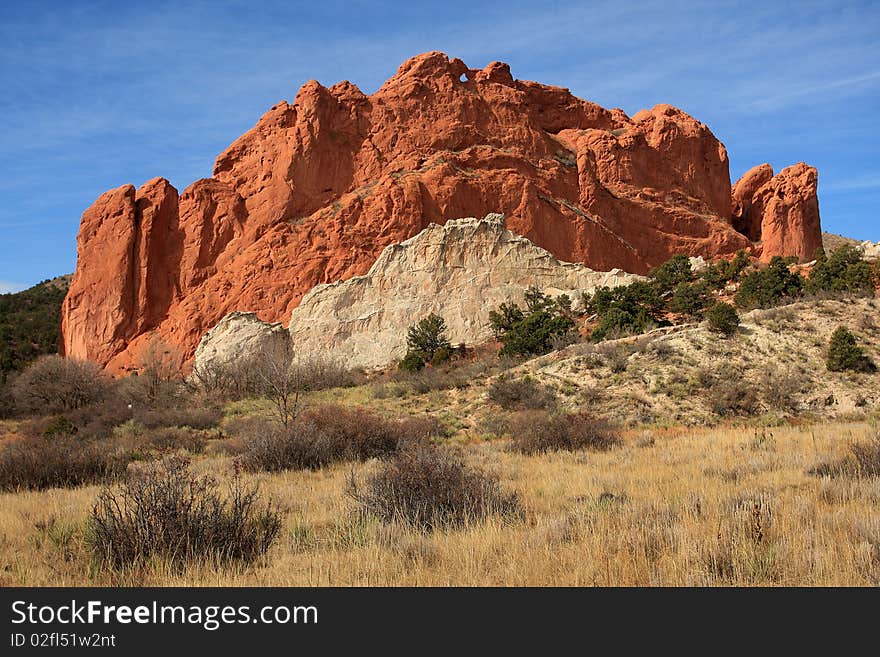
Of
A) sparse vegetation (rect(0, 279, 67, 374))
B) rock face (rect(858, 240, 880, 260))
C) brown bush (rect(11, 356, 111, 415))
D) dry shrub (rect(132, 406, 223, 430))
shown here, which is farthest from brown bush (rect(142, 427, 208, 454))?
rock face (rect(858, 240, 880, 260))

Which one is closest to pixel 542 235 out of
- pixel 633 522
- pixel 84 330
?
pixel 84 330

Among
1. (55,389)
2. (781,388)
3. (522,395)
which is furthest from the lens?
(55,389)

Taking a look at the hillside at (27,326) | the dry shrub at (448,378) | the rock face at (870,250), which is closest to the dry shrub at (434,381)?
the dry shrub at (448,378)

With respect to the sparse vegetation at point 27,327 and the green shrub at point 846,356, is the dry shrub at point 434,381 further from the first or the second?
the sparse vegetation at point 27,327

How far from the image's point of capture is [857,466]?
7.92 meters

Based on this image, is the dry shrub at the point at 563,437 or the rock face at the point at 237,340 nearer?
the dry shrub at the point at 563,437

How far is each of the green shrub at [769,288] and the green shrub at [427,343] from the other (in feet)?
56.9

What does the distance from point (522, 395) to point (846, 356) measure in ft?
37.0

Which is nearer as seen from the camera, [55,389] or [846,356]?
[846,356]

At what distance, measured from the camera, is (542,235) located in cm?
4944

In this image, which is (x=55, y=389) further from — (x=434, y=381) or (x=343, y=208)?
(x=343, y=208)

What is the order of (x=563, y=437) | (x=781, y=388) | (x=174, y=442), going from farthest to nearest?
(x=781, y=388)
(x=174, y=442)
(x=563, y=437)

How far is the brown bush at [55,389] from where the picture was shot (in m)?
33.8

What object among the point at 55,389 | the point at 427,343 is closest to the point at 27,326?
the point at 55,389
